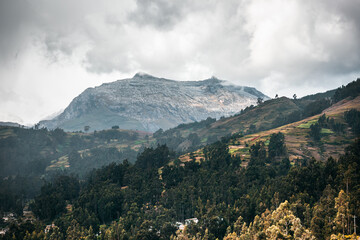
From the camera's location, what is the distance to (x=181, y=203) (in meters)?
131

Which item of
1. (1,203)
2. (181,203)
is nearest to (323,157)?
(181,203)

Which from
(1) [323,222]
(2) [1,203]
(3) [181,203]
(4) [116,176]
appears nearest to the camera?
(1) [323,222]

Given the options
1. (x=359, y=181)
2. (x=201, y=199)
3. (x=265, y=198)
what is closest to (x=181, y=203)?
(x=201, y=199)

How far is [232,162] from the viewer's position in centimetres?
18088

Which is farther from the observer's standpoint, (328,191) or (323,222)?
(328,191)

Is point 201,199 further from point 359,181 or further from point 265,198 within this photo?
point 359,181

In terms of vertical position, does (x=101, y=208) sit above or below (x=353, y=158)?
below

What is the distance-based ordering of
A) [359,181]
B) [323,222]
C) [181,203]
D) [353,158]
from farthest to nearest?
[181,203] < [353,158] < [359,181] < [323,222]

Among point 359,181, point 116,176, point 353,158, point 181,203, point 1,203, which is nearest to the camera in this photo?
point 359,181

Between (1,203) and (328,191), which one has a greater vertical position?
(328,191)

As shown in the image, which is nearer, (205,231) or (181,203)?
(205,231)

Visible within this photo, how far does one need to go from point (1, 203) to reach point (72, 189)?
43.7m

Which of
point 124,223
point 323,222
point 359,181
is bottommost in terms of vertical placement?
point 124,223

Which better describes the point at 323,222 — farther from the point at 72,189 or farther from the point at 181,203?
the point at 72,189
